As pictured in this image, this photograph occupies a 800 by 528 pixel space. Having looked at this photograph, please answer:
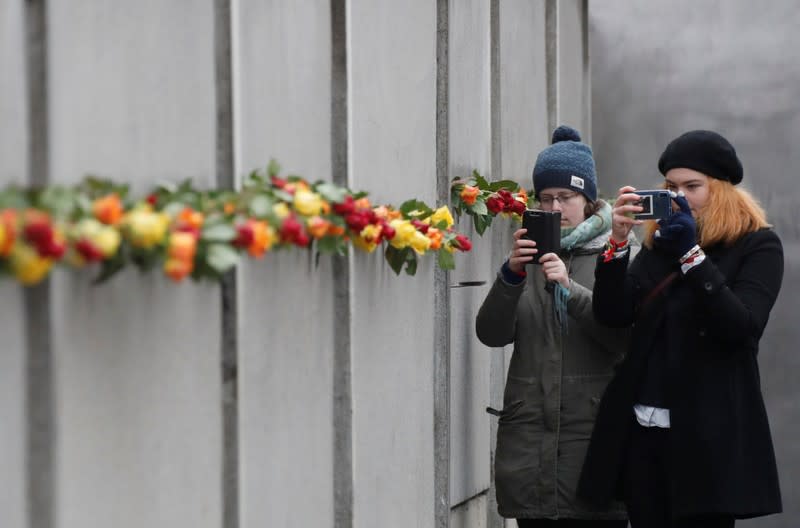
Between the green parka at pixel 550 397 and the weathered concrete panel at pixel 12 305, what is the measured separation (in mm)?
2078

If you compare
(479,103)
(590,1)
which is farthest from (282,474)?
(590,1)

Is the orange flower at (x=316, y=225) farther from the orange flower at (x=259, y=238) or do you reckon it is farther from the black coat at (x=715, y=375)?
the black coat at (x=715, y=375)

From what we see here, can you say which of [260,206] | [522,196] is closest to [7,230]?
[260,206]

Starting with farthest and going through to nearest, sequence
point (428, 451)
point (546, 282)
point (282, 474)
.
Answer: point (428, 451)
point (546, 282)
point (282, 474)

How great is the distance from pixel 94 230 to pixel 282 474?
4.39 ft

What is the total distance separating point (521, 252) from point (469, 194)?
0.57 m

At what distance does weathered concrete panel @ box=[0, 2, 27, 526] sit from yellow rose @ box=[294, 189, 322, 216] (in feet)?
2.59

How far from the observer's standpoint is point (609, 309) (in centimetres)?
421

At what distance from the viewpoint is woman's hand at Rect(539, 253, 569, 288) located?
4.33 meters

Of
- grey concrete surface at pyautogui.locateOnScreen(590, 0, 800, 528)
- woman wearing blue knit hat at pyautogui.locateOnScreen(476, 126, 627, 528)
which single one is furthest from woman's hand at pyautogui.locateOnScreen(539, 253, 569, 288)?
grey concrete surface at pyautogui.locateOnScreen(590, 0, 800, 528)

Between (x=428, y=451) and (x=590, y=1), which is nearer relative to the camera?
(x=428, y=451)

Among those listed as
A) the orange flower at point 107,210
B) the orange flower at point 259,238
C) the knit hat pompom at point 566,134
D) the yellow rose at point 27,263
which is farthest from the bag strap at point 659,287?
the yellow rose at point 27,263

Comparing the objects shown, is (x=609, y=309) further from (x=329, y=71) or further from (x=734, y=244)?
(x=329, y=71)

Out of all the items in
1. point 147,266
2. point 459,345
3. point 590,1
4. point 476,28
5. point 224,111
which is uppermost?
point 590,1
